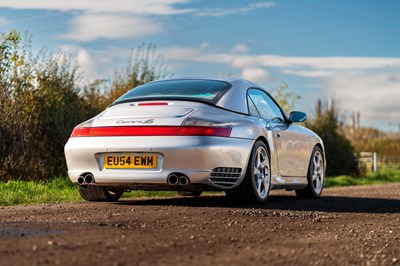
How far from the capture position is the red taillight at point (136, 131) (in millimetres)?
7551

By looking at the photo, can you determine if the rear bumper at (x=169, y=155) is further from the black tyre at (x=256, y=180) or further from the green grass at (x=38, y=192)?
the green grass at (x=38, y=192)

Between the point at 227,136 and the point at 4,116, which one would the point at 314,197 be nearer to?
the point at 227,136

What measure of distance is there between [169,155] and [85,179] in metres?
1.16

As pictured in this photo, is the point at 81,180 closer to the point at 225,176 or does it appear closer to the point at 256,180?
the point at 225,176

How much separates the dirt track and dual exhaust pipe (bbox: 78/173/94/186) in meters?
0.27

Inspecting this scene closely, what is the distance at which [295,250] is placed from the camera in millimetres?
5168

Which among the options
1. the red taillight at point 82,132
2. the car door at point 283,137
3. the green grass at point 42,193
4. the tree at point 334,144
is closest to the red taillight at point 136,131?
the red taillight at point 82,132

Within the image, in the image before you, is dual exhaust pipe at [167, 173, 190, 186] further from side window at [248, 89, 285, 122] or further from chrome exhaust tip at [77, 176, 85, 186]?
side window at [248, 89, 285, 122]

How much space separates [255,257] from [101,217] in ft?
7.44

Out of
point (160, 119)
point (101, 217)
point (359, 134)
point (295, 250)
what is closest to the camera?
point (295, 250)

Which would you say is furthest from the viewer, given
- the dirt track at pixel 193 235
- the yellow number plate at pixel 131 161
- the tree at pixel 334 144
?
the tree at pixel 334 144

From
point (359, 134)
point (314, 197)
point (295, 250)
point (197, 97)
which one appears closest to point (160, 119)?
point (197, 97)

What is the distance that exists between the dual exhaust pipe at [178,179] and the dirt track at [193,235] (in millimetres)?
279

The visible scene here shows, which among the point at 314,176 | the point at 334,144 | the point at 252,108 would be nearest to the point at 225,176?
the point at 252,108
